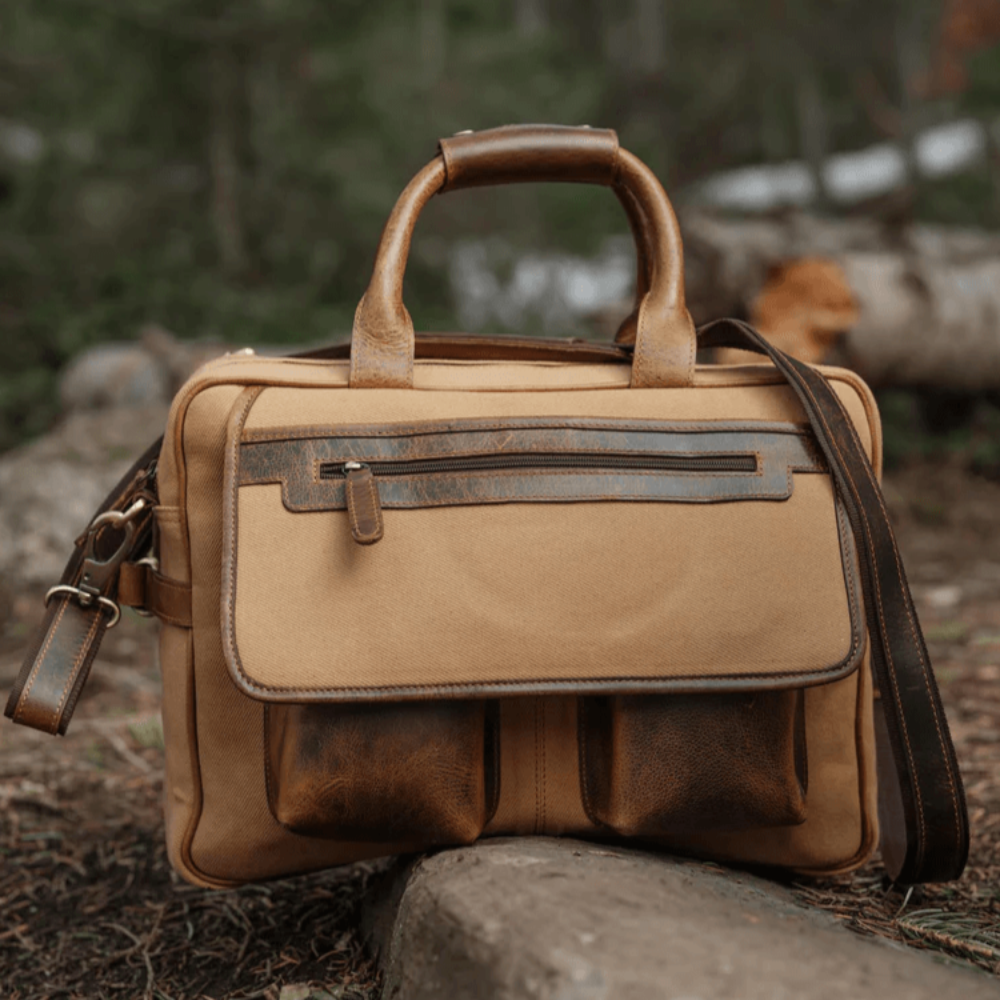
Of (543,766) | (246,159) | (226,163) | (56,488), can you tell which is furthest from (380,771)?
(246,159)

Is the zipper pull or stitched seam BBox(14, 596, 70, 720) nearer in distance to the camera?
the zipper pull

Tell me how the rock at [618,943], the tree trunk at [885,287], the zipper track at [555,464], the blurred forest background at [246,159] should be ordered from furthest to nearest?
the blurred forest background at [246,159], the tree trunk at [885,287], the zipper track at [555,464], the rock at [618,943]

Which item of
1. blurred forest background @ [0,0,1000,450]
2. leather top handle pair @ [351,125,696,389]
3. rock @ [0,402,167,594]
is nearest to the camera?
leather top handle pair @ [351,125,696,389]

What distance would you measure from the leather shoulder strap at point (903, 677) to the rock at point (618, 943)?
0.23 meters

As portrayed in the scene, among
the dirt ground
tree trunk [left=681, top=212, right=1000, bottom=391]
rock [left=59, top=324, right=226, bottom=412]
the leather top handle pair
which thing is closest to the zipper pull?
the leather top handle pair

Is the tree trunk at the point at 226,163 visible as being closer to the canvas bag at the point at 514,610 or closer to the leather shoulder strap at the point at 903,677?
the canvas bag at the point at 514,610

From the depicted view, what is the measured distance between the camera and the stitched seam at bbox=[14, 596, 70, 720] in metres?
1.27

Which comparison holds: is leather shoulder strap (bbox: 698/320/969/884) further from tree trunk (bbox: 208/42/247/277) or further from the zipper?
tree trunk (bbox: 208/42/247/277)

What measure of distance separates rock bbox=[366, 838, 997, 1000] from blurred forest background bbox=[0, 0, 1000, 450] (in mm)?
5406

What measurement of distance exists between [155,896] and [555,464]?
950 millimetres

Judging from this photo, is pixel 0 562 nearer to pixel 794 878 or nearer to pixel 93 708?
pixel 93 708

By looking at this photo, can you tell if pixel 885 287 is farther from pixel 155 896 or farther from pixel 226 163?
pixel 226 163

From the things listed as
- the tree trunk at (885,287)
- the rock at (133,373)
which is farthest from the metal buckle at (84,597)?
the rock at (133,373)

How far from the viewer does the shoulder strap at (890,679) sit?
3.99 feet
